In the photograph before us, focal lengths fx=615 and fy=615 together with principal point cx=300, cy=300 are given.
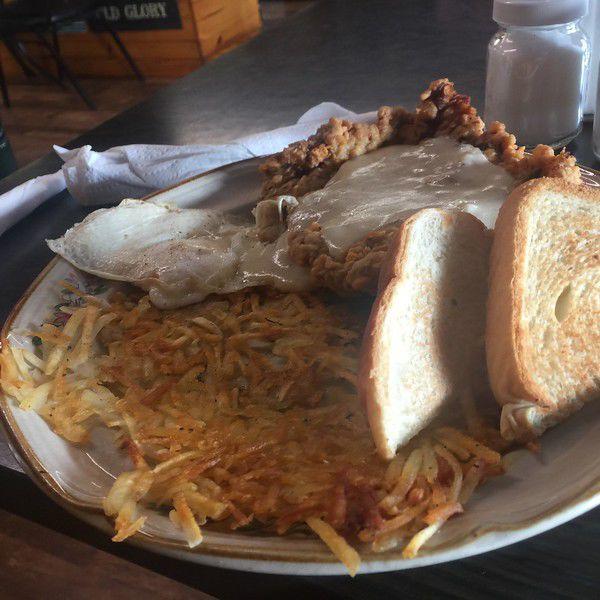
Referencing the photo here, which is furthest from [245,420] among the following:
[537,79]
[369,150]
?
[537,79]

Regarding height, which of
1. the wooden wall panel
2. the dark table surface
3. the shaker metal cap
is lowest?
the wooden wall panel

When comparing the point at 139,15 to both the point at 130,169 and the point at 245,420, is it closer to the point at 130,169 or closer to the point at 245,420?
the point at 130,169

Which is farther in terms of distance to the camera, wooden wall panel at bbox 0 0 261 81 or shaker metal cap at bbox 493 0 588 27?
wooden wall panel at bbox 0 0 261 81

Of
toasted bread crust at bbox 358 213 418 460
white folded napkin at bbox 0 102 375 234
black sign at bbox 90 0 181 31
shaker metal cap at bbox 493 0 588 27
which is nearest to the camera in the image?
toasted bread crust at bbox 358 213 418 460

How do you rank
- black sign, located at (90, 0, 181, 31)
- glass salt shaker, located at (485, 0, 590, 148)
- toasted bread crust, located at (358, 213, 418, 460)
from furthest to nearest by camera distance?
black sign, located at (90, 0, 181, 31), glass salt shaker, located at (485, 0, 590, 148), toasted bread crust, located at (358, 213, 418, 460)

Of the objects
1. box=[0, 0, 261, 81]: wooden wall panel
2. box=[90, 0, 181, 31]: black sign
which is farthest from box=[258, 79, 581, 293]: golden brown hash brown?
box=[90, 0, 181, 31]: black sign

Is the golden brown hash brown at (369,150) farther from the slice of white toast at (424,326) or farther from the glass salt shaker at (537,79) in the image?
the glass salt shaker at (537,79)

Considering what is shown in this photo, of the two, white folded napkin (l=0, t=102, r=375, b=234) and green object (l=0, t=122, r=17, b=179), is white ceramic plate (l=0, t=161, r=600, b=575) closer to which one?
white folded napkin (l=0, t=102, r=375, b=234)

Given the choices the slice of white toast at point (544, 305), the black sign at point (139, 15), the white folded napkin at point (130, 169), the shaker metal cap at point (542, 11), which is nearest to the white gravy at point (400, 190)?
the slice of white toast at point (544, 305)
